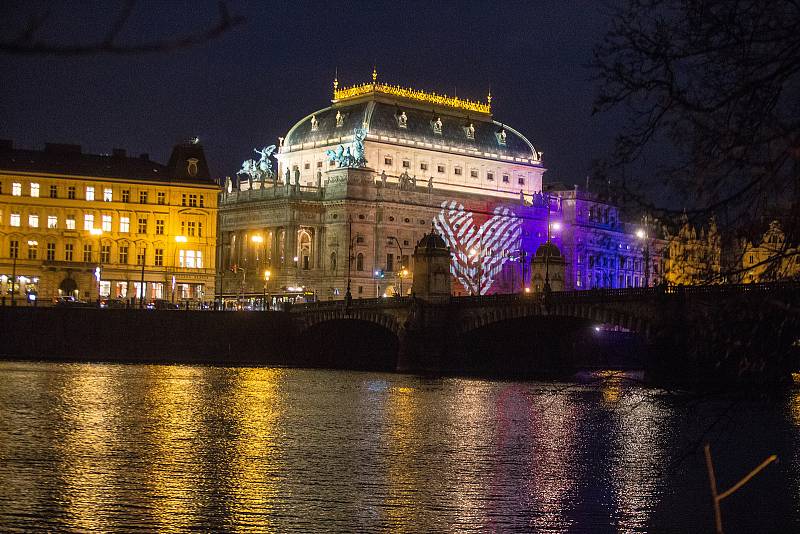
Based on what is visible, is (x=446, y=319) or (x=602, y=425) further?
(x=446, y=319)

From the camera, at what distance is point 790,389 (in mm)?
77125

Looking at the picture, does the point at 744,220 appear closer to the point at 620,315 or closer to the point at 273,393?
the point at 273,393

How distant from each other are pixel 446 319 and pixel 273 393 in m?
30.6

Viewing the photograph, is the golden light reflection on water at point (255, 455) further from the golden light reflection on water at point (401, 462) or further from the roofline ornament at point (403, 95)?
the roofline ornament at point (403, 95)

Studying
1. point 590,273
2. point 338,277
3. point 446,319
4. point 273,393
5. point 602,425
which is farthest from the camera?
point 590,273

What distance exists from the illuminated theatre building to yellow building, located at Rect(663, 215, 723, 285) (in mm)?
132822

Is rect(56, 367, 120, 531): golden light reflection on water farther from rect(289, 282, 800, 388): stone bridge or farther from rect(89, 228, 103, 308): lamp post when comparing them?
rect(89, 228, 103, 308): lamp post

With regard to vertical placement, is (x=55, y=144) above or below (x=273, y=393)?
above

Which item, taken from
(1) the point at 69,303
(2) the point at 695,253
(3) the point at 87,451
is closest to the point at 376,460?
(3) the point at 87,451

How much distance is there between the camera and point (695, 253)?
15.8 metres

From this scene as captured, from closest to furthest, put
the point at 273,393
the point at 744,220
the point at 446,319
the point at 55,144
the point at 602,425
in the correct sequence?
the point at 744,220, the point at 602,425, the point at 273,393, the point at 446,319, the point at 55,144

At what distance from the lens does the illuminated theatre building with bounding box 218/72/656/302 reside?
161m

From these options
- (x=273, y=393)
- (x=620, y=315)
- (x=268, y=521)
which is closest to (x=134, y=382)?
(x=273, y=393)

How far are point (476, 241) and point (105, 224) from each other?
5541cm
